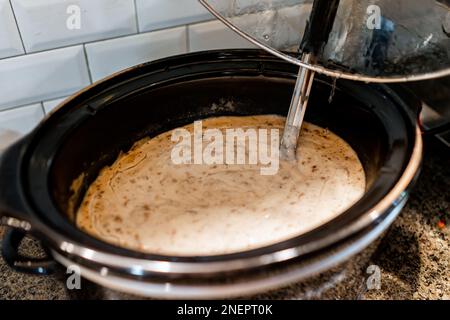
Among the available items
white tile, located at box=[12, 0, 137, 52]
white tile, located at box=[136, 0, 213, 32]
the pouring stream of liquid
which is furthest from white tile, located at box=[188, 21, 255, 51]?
the pouring stream of liquid

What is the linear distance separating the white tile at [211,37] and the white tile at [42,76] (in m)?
0.22

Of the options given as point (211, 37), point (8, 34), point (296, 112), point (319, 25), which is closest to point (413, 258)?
point (296, 112)

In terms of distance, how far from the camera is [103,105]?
2.75 ft

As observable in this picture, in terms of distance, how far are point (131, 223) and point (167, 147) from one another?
20 cm

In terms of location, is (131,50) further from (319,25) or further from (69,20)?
(319,25)

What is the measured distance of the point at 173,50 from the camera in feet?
3.30

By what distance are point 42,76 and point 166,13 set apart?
25 cm

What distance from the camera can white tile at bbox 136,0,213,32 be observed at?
93cm

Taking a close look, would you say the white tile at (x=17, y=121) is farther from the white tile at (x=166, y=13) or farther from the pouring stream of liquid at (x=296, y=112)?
the pouring stream of liquid at (x=296, y=112)

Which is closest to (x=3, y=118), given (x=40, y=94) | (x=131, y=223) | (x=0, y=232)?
(x=40, y=94)

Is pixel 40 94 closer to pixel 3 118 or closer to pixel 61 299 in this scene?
pixel 3 118

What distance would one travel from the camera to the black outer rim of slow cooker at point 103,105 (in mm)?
611

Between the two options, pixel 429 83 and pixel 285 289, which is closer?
pixel 285 289

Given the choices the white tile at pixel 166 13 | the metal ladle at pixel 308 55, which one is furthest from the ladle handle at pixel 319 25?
the white tile at pixel 166 13
